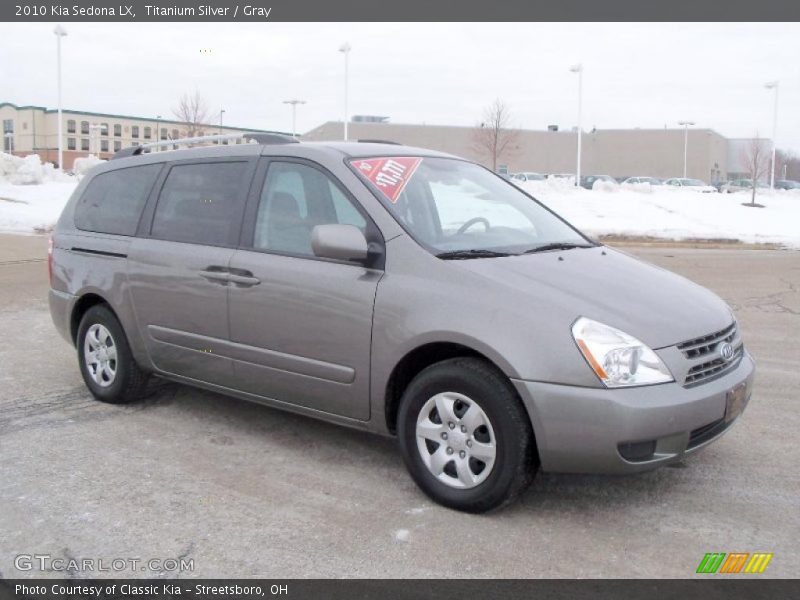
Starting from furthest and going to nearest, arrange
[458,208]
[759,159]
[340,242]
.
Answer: [759,159]
[458,208]
[340,242]

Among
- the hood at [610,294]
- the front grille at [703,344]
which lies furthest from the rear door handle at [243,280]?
the front grille at [703,344]

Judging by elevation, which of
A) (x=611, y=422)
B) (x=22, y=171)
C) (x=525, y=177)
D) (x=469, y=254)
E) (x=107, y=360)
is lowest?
(x=107, y=360)

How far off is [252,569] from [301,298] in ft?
4.96

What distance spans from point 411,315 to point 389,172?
1007mm

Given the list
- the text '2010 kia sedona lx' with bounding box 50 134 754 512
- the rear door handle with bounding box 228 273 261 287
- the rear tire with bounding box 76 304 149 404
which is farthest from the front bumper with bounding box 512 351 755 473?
the rear tire with bounding box 76 304 149 404

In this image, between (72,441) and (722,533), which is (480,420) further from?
(72,441)

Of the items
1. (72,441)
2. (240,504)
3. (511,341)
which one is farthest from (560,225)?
(72,441)

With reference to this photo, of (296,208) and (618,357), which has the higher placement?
(296,208)

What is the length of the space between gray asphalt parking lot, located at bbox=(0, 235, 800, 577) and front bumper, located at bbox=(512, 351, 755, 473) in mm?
358

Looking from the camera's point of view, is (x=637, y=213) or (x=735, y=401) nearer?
(x=735, y=401)

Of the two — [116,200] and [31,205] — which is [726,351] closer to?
[116,200]

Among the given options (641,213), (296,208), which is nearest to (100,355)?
(296,208)

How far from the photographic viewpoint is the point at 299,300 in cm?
433

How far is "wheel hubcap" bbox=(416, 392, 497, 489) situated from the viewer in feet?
12.1
